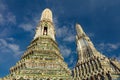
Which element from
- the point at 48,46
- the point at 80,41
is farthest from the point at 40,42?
the point at 80,41

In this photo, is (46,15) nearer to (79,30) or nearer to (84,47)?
Result: (84,47)

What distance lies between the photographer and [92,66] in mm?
80625

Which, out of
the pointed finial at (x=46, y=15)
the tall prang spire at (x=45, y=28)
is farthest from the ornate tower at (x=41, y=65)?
the pointed finial at (x=46, y=15)

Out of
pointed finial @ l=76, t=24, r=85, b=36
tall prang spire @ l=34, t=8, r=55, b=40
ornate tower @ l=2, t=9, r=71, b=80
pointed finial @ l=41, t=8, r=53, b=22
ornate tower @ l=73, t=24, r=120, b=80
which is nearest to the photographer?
ornate tower @ l=2, t=9, r=71, b=80

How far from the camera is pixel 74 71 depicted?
290 ft

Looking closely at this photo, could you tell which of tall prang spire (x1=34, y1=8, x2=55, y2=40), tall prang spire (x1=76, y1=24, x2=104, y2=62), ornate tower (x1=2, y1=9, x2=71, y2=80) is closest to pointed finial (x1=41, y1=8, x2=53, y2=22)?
tall prang spire (x1=34, y1=8, x2=55, y2=40)

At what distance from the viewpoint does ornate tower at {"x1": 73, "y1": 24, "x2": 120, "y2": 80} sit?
7127 cm

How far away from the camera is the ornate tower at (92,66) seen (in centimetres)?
7127

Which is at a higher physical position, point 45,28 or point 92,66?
point 45,28

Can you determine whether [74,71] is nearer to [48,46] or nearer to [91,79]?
[91,79]

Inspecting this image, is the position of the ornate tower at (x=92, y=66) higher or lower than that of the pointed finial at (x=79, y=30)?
lower

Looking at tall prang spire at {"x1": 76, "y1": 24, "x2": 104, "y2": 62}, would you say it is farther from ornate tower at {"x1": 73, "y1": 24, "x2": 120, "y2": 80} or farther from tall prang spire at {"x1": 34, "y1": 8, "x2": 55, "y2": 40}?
tall prang spire at {"x1": 34, "y1": 8, "x2": 55, "y2": 40}

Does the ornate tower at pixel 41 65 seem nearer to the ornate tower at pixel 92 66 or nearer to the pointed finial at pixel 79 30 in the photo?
the ornate tower at pixel 92 66

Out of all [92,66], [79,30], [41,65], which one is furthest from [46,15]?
[79,30]
